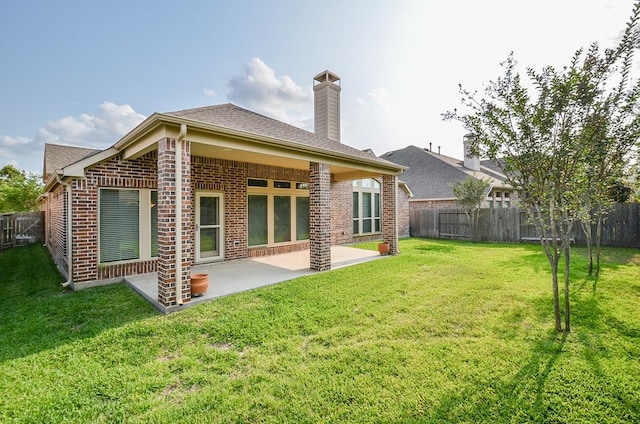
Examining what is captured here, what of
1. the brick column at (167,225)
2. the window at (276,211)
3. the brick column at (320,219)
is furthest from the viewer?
the window at (276,211)

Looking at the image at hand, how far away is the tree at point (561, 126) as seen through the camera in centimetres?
338

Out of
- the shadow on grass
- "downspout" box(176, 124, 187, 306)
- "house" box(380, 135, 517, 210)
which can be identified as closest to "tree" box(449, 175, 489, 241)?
"house" box(380, 135, 517, 210)

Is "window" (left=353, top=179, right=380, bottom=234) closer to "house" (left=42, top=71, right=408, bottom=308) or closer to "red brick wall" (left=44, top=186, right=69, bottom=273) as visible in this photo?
"house" (left=42, top=71, right=408, bottom=308)

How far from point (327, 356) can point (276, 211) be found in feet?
23.3

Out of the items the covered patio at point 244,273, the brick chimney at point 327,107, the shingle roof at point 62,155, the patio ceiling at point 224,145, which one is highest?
the brick chimney at point 327,107

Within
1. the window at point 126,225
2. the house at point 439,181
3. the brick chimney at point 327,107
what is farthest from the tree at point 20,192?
the house at point 439,181

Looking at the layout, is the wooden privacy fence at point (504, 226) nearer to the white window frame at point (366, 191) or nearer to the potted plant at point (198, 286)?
the white window frame at point (366, 191)

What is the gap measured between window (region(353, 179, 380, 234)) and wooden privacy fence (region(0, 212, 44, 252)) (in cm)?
1577

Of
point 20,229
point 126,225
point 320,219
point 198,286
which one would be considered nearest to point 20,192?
point 20,229

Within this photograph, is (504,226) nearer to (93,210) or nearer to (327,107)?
(327,107)

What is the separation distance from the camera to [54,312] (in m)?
4.77

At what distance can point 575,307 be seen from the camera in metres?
4.68

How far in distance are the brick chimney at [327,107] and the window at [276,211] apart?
3.49 meters

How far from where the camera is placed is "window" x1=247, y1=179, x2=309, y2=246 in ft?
30.5
